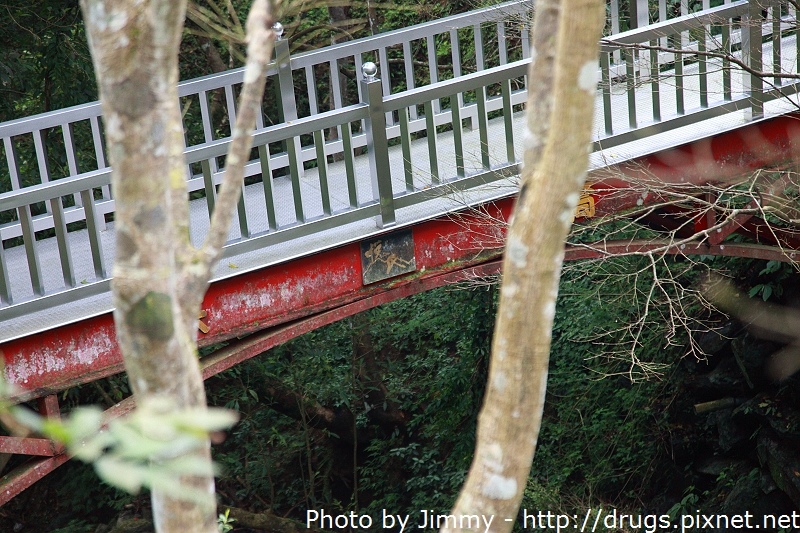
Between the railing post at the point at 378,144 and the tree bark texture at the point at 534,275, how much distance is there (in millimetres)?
2597

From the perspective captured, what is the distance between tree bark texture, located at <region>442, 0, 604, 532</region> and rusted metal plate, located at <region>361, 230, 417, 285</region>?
280 centimetres

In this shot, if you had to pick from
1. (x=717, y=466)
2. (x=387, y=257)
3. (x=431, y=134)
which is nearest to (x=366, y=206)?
(x=387, y=257)

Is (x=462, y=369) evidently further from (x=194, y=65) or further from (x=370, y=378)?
(x=194, y=65)

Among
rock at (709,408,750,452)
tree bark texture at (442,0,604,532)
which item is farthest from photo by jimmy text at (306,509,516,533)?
tree bark texture at (442,0,604,532)

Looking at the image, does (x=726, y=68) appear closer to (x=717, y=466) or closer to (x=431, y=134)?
(x=431, y=134)

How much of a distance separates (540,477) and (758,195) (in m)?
4.81

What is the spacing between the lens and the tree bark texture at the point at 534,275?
254cm

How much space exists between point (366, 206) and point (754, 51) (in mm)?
2937

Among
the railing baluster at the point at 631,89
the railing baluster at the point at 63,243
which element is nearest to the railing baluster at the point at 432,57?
the railing baluster at the point at 631,89

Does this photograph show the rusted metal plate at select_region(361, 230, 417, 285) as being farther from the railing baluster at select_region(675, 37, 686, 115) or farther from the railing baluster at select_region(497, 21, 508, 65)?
the railing baluster at select_region(497, 21, 508, 65)

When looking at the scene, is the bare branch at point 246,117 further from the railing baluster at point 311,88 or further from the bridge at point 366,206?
the railing baluster at point 311,88

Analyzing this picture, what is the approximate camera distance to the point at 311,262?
538 centimetres

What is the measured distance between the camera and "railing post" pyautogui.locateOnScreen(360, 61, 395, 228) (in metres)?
5.22

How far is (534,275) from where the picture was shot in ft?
8.63
